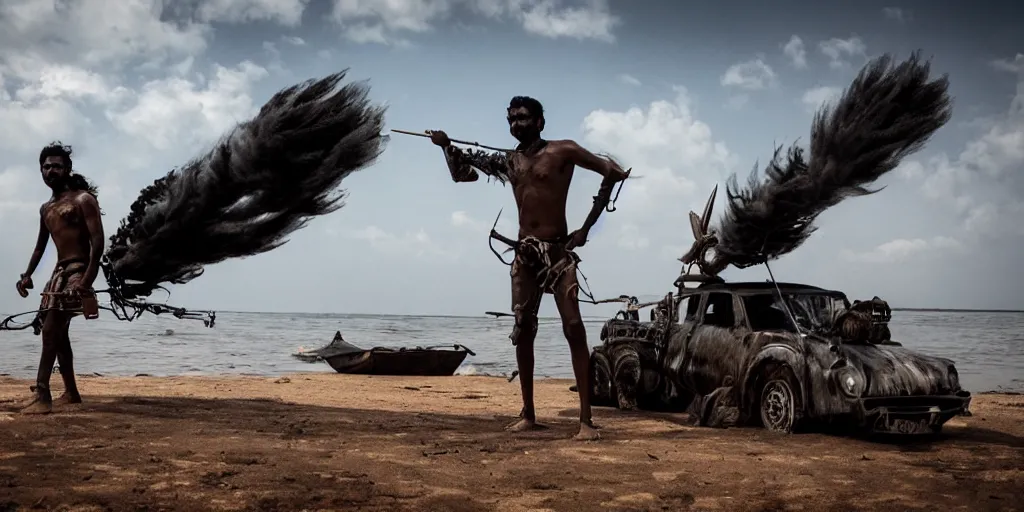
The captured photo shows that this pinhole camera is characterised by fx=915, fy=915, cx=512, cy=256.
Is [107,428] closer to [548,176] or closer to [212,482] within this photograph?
[212,482]

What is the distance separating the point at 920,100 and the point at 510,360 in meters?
19.0

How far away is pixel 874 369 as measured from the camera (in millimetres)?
7297

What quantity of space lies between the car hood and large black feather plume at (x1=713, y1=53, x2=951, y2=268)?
3.59 metres

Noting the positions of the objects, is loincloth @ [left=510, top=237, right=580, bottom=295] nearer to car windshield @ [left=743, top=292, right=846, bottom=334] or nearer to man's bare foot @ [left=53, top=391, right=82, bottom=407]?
car windshield @ [left=743, top=292, right=846, bottom=334]

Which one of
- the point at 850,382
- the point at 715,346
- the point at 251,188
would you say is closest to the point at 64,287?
the point at 251,188

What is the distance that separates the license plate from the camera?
7160 mm

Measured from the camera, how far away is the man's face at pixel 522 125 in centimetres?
739

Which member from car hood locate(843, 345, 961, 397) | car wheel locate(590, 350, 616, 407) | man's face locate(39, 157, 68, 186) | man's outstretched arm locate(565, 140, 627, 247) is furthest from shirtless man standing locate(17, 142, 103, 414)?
car hood locate(843, 345, 961, 397)

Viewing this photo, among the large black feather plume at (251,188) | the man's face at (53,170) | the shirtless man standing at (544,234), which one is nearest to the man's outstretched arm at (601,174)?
the shirtless man standing at (544,234)

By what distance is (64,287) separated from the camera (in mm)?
8086

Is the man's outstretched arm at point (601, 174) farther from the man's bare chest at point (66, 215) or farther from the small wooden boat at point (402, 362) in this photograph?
the small wooden boat at point (402, 362)

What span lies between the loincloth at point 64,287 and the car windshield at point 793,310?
610 centimetres

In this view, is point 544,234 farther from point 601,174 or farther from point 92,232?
point 92,232

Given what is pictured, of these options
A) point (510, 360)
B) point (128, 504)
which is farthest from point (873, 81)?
point (510, 360)
